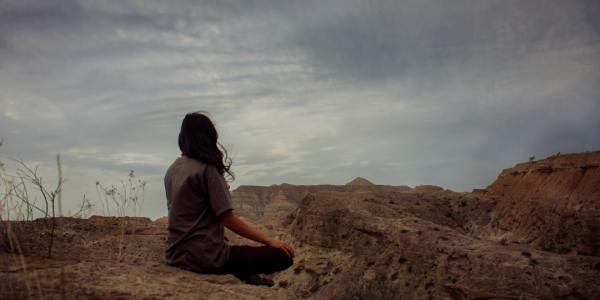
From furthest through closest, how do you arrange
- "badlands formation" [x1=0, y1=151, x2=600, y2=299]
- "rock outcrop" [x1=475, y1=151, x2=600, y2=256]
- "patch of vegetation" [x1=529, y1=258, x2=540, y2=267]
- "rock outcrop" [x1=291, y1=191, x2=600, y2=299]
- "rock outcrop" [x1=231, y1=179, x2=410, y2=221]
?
"rock outcrop" [x1=231, y1=179, x2=410, y2=221] → "rock outcrop" [x1=475, y1=151, x2=600, y2=256] → "patch of vegetation" [x1=529, y1=258, x2=540, y2=267] → "rock outcrop" [x1=291, y1=191, x2=600, y2=299] → "badlands formation" [x1=0, y1=151, x2=600, y2=299]

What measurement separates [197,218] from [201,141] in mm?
591

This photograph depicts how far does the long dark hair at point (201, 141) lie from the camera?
3916 mm

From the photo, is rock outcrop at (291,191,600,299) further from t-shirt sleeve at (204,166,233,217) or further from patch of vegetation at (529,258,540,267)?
t-shirt sleeve at (204,166,233,217)

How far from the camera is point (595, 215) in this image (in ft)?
34.7

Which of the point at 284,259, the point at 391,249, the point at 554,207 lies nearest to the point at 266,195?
the point at 554,207

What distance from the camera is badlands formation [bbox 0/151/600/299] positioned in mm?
3648

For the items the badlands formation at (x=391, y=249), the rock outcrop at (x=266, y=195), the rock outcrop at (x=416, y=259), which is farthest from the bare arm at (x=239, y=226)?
the rock outcrop at (x=266, y=195)

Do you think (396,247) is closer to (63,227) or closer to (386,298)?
(386,298)

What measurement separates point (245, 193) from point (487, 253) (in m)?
36.5

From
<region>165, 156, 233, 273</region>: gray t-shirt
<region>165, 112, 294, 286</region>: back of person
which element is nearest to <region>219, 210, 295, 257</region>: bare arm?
<region>165, 112, 294, 286</region>: back of person

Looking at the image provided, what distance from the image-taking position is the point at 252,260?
4105 mm

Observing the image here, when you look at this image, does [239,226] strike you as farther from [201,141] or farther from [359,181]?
[359,181]

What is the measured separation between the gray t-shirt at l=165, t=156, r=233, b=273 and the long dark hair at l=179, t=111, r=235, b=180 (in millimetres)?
61

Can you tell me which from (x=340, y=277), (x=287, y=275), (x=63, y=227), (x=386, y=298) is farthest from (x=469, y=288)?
(x=63, y=227)
